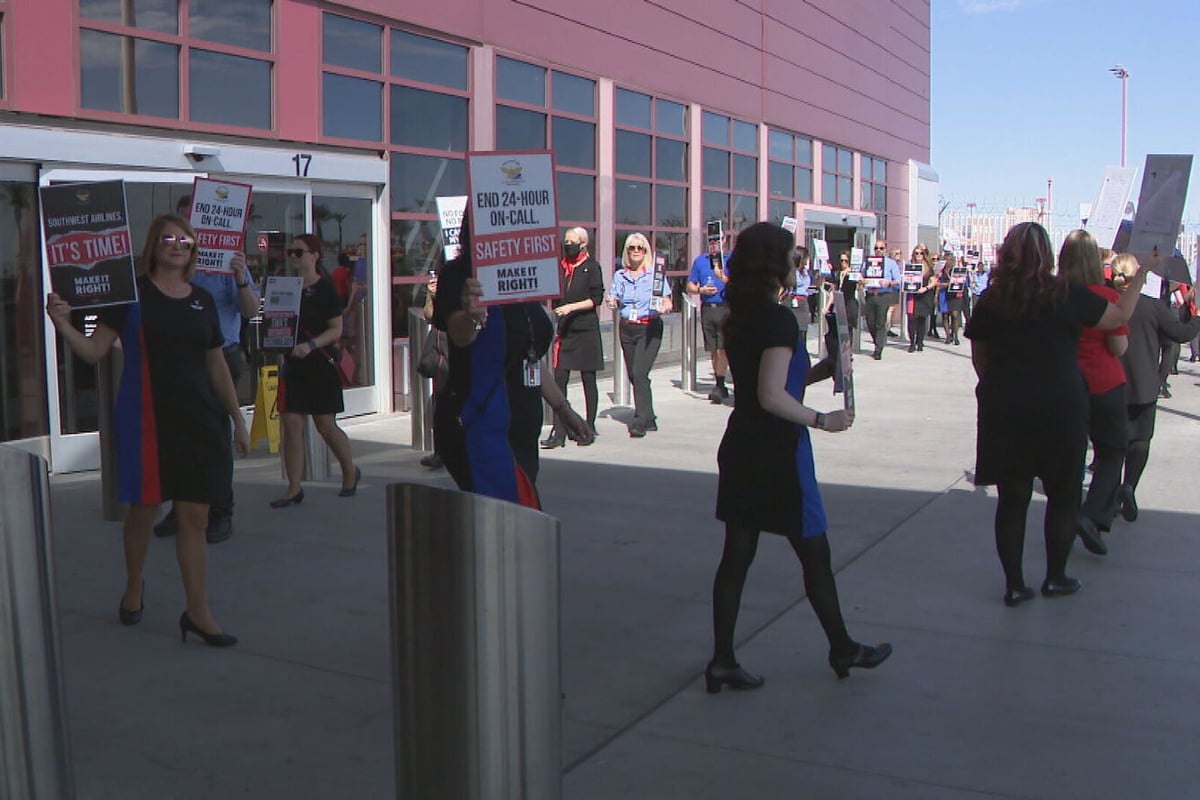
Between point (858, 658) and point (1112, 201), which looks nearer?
point (858, 658)

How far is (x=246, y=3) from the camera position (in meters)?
10.8

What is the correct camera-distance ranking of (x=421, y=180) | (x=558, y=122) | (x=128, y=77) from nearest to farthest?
(x=128, y=77)
(x=421, y=180)
(x=558, y=122)

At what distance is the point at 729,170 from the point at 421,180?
29.9 ft

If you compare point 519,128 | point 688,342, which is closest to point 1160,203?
point 688,342

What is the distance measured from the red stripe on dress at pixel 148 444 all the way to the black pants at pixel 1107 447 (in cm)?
461

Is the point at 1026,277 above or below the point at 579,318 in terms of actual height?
above

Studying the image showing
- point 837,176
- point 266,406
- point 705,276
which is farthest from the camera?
point 837,176

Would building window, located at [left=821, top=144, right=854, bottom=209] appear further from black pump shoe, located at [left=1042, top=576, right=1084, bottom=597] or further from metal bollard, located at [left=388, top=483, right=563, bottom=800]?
metal bollard, located at [left=388, top=483, right=563, bottom=800]

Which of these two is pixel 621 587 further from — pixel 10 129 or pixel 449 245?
pixel 10 129

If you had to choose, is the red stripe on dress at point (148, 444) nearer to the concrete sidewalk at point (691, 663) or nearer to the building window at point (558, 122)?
the concrete sidewalk at point (691, 663)

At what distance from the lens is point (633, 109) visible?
17.5 m

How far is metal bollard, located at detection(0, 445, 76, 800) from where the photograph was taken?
3.19m

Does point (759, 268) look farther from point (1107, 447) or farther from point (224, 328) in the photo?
point (224, 328)

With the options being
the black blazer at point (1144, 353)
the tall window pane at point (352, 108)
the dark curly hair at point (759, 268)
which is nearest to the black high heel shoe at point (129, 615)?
the dark curly hair at point (759, 268)
